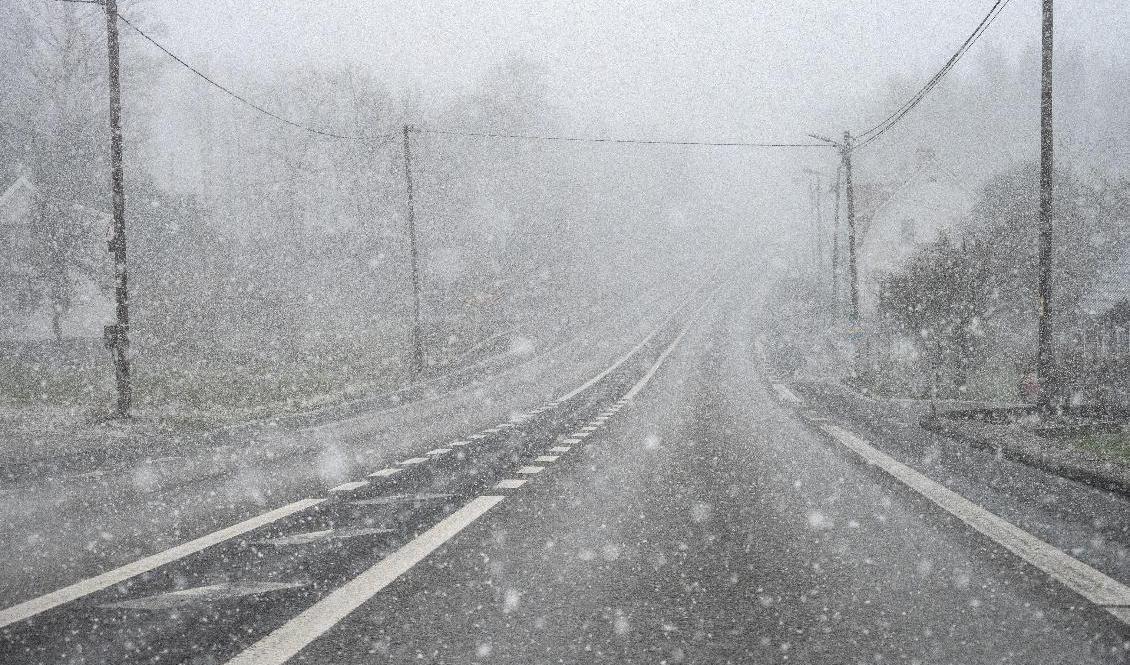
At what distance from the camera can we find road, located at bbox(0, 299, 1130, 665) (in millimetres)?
3775

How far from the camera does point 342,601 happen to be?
4.48m

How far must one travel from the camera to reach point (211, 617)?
165 inches

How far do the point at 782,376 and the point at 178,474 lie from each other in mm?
19633

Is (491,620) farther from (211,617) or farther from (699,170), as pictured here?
(699,170)

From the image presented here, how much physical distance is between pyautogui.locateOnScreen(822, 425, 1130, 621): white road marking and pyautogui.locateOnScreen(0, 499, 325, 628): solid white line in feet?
18.0

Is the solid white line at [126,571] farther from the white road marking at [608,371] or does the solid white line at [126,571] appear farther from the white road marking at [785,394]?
the white road marking at [785,394]

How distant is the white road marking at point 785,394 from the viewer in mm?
18953

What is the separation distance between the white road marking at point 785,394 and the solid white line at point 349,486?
11.9m

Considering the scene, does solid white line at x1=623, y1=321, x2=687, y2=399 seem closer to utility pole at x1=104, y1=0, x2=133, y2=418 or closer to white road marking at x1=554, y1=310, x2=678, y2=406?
white road marking at x1=554, y1=310, x2=678, y2=406

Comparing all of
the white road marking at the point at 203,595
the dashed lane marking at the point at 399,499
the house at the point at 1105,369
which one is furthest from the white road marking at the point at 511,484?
the house at the point at 1105,369

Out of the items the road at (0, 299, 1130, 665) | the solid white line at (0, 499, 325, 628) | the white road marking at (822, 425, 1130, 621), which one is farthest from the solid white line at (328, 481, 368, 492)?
the white road marking at (822, 425, 1130, 621)

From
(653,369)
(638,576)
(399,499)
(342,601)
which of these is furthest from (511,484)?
(653,369)

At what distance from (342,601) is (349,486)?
4377 mm

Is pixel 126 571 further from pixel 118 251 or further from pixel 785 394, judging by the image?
pixel 785 394
